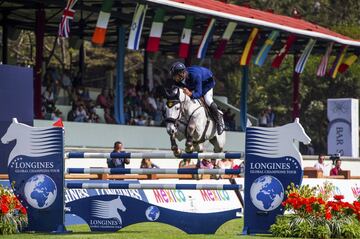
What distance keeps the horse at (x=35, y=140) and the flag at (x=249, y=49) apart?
17383 millimetres

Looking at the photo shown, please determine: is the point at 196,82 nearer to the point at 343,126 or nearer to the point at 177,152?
the point at 177,152

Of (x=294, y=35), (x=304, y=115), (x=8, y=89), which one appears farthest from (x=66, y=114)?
(x=304, y=115)

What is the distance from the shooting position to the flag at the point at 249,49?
102 feet

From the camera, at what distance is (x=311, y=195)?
13.1 meters

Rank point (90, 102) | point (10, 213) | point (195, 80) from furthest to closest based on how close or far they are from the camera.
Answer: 1. point (90, 102)
2. point (195, 80)
3. point (10, 213)

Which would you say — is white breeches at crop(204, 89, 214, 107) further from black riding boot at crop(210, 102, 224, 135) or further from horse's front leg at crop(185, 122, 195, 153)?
horse's front leg at crop(185, 122, 195, 153)

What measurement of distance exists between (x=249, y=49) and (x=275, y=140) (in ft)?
59.1

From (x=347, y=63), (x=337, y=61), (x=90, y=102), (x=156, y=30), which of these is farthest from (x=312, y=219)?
(x=347, y=63)

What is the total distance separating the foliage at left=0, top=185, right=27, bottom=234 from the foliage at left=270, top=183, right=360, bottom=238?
3594mm

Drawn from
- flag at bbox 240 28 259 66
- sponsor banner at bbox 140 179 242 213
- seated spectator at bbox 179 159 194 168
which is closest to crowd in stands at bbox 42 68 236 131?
flag at bbox 240 28 259 66

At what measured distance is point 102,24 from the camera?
2452 cm

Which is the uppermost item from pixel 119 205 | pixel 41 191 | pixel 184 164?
pixel 184 164

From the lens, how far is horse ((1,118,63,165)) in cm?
1388

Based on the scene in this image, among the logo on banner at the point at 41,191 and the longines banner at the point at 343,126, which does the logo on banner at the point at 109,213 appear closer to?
the logo on banner at the point at 41,191
